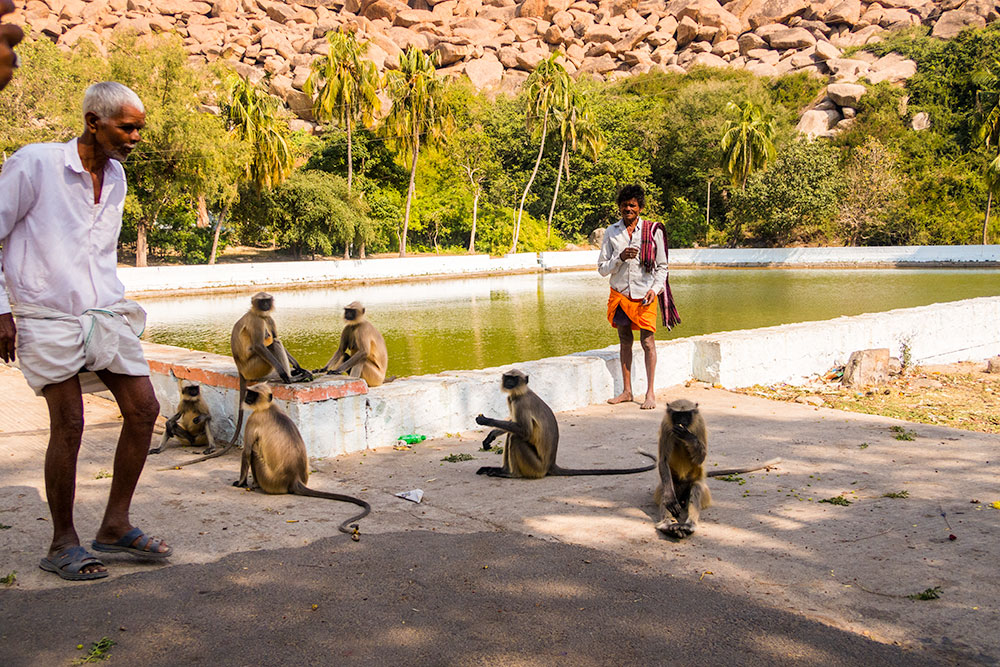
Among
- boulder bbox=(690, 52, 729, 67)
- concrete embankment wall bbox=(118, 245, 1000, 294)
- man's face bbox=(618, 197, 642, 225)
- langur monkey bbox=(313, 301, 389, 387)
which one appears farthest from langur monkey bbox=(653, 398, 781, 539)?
boulder bbox=(690, 52, 729, 67)

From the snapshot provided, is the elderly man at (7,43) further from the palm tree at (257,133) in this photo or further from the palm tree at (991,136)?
the palm tree at (991,136)

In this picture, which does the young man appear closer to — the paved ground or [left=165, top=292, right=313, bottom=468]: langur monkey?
the paved ground

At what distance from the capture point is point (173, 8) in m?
87.7

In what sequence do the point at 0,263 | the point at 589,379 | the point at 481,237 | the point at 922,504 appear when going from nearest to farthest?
the point at 0,263
the point at 922,504
the point at 589,379
the point at 481,237

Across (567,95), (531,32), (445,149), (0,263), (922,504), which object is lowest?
(922,504)

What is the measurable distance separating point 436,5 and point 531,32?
11449 mm

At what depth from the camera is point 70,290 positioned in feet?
9.98

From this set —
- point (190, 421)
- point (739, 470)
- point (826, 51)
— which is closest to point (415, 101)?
point (190, 421)

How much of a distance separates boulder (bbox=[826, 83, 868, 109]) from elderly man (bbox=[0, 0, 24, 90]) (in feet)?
195

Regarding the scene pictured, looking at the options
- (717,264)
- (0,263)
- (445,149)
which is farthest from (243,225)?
(0,263)

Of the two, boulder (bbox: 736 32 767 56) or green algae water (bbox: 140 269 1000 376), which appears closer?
green algae water (bbox: 140 269 1000 376)

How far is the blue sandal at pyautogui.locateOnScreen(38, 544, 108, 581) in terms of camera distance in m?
3.02

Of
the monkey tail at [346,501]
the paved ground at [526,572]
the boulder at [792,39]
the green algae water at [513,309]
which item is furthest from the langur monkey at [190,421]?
the boulder at [792,39]

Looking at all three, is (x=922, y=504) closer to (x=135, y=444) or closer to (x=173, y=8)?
(x=135, y=444)
